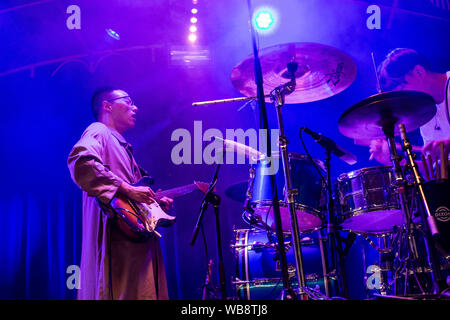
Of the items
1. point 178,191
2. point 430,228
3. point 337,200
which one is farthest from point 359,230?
point 178,191

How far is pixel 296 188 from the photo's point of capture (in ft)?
11.4

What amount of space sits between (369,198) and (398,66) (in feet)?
4.15

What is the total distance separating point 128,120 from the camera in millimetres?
3689

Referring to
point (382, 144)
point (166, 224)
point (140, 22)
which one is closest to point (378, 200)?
point (382, 144)

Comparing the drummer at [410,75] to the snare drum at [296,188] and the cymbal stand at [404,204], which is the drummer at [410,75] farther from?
the snare drum at [296,188]

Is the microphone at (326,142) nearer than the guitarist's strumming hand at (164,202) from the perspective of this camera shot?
Yes

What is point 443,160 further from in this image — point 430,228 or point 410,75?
point 410,75

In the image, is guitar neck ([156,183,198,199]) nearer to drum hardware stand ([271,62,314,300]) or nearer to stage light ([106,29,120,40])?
drum hardware stand ([271,62,314,300])

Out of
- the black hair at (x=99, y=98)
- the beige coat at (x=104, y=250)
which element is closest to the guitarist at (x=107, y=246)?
the beige coat at (x=104, y=250)

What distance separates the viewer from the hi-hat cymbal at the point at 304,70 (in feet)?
10.7

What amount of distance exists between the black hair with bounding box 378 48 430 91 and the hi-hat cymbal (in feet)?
1.88

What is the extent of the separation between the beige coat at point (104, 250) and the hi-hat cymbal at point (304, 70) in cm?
132
